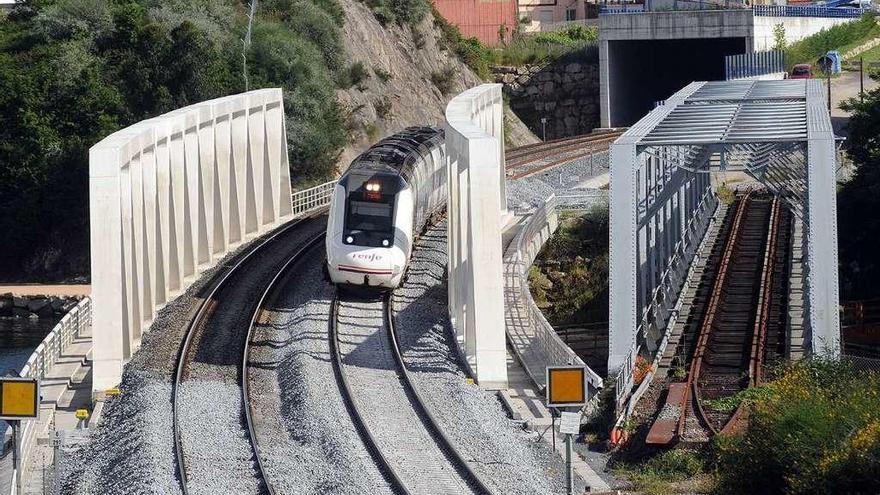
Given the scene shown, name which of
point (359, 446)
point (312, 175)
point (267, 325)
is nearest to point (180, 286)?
point (267, 325)

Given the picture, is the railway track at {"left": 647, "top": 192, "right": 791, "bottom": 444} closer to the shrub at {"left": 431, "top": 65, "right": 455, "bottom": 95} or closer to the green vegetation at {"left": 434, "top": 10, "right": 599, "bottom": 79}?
the shrub at {"left": 431, "top": 65, "right": 455, "bottom": 95}

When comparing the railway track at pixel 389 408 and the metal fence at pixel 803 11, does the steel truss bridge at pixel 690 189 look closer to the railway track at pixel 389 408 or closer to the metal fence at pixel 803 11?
the railway track at pixel 389 408

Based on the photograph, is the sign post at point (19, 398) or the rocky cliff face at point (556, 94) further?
the rocky cliff face at point (556, 94)

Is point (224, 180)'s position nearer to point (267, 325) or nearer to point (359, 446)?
point (267, 325)

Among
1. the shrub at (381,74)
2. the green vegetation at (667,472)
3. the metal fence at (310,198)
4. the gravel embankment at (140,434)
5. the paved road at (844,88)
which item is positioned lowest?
the green vegetation at (667,472)

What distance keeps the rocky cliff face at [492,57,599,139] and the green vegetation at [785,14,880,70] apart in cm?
1100

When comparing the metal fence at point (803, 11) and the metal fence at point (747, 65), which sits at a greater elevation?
the metal fence at point (803, 11)

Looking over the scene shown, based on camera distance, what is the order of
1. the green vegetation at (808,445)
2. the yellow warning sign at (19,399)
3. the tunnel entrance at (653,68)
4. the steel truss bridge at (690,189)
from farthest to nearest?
the tunnel entrance at (653,68)
the steel truss bridge at (690,189)
the yellow warning sign at (19,399)
the green vegetation at (808,445)

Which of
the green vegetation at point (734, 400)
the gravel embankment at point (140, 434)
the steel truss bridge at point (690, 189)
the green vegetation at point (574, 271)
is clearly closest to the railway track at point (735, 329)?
the green vegetation at point (734, 400)

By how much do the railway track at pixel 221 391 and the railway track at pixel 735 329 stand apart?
6.00m

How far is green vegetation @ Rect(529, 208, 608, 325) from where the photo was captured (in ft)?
148

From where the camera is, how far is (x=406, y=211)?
110ft

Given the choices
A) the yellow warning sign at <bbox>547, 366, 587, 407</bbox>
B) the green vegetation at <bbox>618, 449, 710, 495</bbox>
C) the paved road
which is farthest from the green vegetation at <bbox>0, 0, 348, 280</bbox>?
the yellow warning sign at <bbox>547, 366, 587, 407</bbox>

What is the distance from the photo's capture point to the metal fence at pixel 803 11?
256ft
